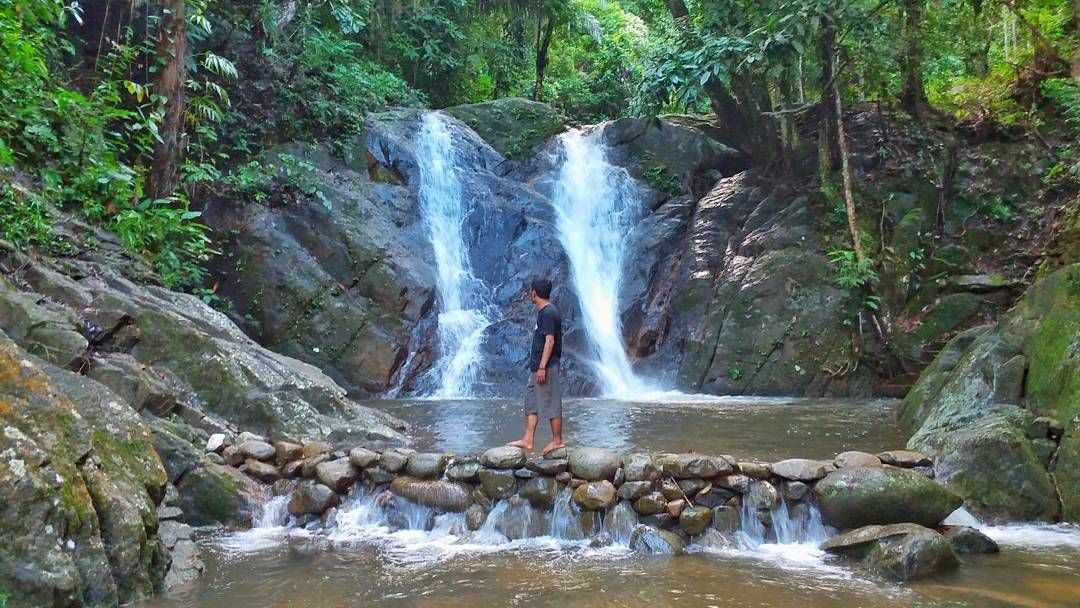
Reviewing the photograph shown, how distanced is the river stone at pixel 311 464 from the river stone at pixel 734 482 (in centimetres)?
289

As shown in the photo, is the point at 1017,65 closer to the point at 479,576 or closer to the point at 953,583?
the point at 953,583

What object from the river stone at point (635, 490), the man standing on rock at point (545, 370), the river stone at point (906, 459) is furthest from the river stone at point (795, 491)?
the man standing on rock at point (545, 370)

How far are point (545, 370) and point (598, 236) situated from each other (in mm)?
9658

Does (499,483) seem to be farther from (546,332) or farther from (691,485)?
(691,485)

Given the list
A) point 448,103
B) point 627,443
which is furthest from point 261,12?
point 627,443

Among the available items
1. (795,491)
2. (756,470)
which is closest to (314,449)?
(756,470)

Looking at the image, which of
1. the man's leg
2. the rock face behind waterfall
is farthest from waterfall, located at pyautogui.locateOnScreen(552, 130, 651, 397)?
the man's leg

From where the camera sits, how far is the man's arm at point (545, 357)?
580 cm

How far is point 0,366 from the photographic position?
12.1 ft

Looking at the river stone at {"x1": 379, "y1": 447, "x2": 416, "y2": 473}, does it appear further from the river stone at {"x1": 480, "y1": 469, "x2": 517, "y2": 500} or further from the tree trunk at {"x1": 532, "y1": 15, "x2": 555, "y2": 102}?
the tree trunk at {"x1": 532, "y1": 15, "x2": 555, "y2": 102}

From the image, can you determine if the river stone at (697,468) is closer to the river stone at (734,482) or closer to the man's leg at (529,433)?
the river stone at (734,482)

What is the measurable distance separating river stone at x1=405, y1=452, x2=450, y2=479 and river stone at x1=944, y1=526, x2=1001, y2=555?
3.30 m

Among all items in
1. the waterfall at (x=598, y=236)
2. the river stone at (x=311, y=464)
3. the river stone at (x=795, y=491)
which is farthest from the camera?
the waterfall at (x=598, y=236)

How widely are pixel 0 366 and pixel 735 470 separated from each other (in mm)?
4305
